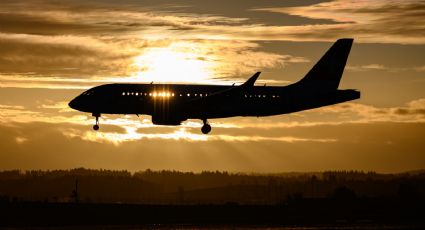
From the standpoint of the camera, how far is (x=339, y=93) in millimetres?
102438

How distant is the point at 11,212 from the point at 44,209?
447 cm

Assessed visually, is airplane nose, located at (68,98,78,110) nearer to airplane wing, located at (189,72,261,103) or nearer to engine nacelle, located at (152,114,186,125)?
engine nacelle, located at (152,114,186,125)

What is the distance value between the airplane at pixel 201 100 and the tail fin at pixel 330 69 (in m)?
2.29

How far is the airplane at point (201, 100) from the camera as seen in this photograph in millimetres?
96500

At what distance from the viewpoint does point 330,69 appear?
110 m

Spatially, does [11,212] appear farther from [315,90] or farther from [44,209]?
[315,90]

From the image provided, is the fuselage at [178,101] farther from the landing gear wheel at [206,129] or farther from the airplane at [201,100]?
the landing gear wheel at [206,129]

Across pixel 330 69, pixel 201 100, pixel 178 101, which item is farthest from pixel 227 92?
pixel 330 69

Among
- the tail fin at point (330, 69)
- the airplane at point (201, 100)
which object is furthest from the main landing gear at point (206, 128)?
the tail fin at point (330, 69)

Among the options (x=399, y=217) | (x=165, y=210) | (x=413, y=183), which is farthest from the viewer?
(x=413, y=183)

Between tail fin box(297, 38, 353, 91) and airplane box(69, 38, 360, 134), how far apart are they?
2288 millimetres

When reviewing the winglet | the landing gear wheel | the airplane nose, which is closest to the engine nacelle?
the landing gear wheel

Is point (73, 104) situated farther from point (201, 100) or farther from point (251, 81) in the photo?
point (251, 81)

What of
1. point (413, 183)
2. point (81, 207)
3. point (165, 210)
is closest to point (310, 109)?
point (165, 210)
